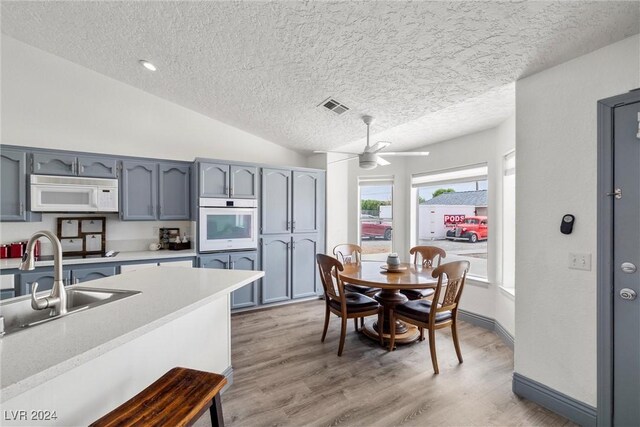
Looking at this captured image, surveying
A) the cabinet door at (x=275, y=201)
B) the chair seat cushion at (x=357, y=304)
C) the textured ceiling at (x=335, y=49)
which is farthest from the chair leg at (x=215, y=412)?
the cabinet door at (x=275, y=201)

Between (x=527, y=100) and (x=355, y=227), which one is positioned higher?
(x=527, y=100)

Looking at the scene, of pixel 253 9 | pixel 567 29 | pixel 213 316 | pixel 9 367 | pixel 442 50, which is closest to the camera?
pixel 9 367

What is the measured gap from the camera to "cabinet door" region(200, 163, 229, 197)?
353 centimetres

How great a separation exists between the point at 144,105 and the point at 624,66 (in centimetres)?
461

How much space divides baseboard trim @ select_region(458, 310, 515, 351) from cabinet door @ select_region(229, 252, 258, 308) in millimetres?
2752

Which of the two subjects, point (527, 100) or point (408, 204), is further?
point (408, 204)

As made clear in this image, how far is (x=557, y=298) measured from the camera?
6.22 feet

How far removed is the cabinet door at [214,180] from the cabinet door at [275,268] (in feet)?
2.93

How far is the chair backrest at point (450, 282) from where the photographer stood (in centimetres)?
234

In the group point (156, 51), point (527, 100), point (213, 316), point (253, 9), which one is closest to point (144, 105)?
point (156, 51)

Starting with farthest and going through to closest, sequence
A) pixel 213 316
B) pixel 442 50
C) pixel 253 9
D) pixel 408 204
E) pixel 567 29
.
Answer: pixel 408 204, pixel 213 316, pixel 442 50, pixel 253 9, pixel 567 29

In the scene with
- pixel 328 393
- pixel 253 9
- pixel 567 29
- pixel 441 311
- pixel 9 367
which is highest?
pixel 253 9

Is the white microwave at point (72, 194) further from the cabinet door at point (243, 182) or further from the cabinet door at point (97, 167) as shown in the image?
the cabinet door at point (243, 182)

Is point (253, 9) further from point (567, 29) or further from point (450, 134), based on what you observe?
point (450, 134)
